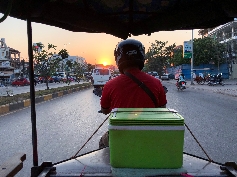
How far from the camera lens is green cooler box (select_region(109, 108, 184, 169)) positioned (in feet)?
5.20

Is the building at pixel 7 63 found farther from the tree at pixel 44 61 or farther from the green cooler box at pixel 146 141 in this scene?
the green cooler box at pixel 146 141

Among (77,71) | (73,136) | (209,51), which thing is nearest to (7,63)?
(77,71)

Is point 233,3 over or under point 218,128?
over

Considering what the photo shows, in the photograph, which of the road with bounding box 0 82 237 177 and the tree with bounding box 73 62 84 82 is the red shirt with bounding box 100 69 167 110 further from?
the tree with bounding box 73 62 84 82

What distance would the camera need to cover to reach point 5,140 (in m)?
6.30

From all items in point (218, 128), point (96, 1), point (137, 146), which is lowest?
point (218, 128)

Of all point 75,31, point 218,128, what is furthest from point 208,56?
point 75,31

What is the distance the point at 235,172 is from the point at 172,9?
1760mm

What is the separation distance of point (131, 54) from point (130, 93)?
418 mm

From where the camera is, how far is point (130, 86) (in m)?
2.36

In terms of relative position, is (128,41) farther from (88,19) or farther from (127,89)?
(88,19)

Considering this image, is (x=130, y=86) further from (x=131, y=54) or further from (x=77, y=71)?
(x=77, y=71)

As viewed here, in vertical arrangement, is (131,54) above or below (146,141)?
above

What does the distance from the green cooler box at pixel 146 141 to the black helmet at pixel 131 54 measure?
0.99m
